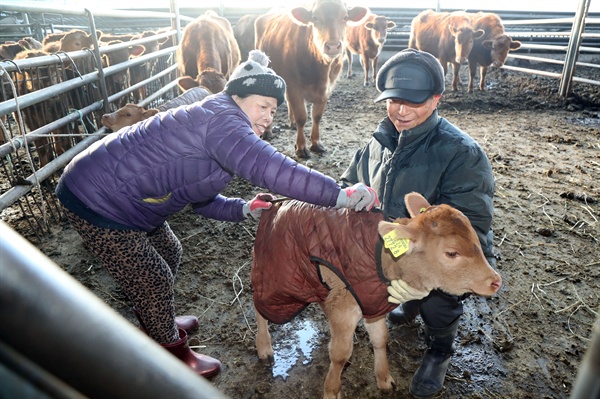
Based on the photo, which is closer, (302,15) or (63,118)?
(63,118)

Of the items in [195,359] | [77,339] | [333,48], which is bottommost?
[195,359]

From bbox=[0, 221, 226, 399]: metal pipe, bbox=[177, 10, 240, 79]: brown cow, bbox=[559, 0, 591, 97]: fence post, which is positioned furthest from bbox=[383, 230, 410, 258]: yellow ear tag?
bbox=[559, 0, 591, 97]: fence post

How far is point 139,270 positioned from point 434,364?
198 centimetres

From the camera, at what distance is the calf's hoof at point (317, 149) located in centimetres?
685

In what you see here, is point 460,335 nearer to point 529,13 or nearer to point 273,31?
point 273,31

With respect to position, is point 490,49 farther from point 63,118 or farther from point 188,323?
point 188,323

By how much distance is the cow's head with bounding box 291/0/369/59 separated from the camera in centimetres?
621

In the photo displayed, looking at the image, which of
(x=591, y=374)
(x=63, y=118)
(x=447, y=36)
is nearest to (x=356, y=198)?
(x=591, y=374)

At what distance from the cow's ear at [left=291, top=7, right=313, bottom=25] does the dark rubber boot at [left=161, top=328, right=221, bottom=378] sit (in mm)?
5488

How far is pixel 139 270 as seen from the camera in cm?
235

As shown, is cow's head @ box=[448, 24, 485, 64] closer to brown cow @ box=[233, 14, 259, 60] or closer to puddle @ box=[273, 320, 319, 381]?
brown cow @ box=[233, 14, 259, 60]

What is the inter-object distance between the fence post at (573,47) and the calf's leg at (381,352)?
10.7 metres

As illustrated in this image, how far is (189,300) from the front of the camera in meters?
3.46

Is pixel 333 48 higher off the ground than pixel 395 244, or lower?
higher
